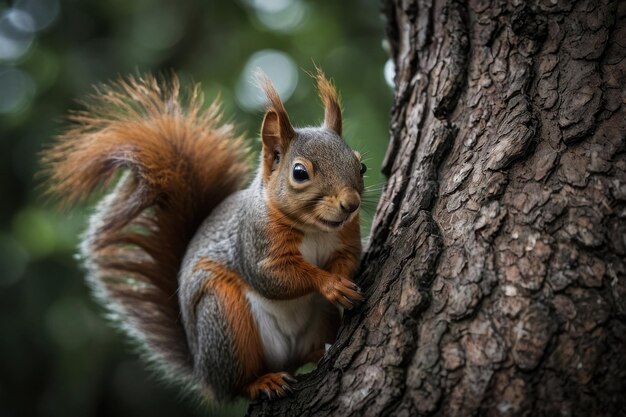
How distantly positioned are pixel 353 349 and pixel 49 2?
3.18 m

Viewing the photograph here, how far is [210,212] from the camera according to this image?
9.36 ft

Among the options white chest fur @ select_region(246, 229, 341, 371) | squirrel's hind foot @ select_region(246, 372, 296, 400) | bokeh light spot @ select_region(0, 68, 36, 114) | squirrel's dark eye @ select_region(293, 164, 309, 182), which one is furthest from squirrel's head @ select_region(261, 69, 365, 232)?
bokeh light spot @ select_region(0, 68, 36, 114)

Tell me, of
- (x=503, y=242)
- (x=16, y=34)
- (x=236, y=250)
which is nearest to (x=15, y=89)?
(x=16, y=34)

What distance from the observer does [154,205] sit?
106 inches

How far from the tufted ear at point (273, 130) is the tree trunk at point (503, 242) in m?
0.42

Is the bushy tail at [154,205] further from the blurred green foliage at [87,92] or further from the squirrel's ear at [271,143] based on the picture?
the squirrel's ear at [271,143]

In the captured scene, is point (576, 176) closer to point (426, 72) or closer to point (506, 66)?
point (506, 66)

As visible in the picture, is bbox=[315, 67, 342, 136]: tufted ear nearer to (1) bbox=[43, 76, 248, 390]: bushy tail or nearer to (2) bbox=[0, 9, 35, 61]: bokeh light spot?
(1) bbox=[43, 76, 248, 390]: bushy tail

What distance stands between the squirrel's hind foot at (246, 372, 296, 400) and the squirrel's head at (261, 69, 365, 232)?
513 millimetres

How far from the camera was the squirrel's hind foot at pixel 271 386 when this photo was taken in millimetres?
1986

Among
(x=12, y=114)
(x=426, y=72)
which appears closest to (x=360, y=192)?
(x=426, y=72)

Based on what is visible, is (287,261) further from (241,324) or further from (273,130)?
(273,130)

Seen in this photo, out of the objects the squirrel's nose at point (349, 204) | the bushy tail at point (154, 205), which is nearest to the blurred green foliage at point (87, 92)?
the bushy tail at point (154, 205)

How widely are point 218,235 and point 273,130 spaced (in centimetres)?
54
